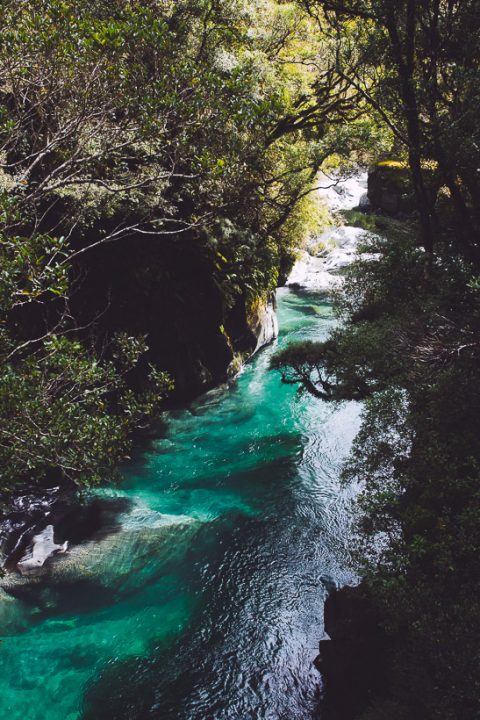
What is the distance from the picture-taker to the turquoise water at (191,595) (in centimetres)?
865

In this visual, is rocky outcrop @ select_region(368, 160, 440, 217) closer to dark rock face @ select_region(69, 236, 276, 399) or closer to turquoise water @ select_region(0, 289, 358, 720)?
dark rock face @ select_region(69, 236, 276, 399)

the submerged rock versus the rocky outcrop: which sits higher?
the rocky outcrop

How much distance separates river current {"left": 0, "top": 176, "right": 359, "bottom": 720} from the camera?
8648mm

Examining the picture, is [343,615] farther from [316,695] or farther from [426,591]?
[426,591]

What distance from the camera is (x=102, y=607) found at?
34.1 ft

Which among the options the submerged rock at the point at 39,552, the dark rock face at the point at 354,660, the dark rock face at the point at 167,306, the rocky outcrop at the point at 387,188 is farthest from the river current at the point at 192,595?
the rocky outcrop at the point at 387,188

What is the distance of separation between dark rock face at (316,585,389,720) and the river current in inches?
19.0

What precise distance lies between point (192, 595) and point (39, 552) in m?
4.04

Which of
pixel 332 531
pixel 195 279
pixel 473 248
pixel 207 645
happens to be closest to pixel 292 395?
pixel 195 279

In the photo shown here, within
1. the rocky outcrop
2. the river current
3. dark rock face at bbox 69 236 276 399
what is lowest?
the river current

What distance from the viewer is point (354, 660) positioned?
8219mm

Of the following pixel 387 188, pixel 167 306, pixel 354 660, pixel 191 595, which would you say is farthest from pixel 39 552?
pixel 387 188

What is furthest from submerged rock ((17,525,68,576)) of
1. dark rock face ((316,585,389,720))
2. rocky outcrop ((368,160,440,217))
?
rocky outcrop ((368,160,440,217))

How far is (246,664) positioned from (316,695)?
4.80ft
